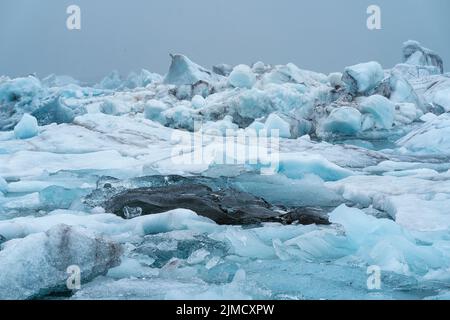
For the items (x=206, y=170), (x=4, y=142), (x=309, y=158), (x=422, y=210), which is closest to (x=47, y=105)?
(x=4, y=142)

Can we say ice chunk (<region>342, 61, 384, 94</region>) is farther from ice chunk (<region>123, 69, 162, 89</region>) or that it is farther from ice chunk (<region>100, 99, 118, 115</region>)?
ice chunk (<region>123, 69, 162, 89</region>)

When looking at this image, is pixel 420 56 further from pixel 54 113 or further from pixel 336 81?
pixel 54 113

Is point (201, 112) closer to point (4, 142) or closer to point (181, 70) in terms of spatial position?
point (181, 70)

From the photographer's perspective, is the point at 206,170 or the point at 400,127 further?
the point at 400,127

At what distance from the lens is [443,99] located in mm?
10883

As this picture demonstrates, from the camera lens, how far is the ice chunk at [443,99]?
10672mm

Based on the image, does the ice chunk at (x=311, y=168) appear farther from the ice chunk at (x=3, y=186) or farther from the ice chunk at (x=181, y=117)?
the ice chunk at (x=181, y=117)

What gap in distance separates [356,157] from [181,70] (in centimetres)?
798

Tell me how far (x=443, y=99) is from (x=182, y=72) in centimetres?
614

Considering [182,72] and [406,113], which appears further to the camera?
[182,72]

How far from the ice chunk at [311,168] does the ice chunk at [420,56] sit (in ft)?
44.4

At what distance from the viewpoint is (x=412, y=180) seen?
4254mm

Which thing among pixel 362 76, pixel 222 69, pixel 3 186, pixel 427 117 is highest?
pixel 222 69

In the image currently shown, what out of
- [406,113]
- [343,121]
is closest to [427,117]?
[406,113]
